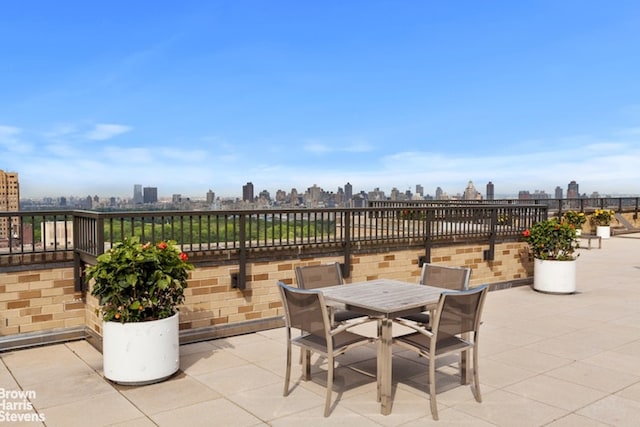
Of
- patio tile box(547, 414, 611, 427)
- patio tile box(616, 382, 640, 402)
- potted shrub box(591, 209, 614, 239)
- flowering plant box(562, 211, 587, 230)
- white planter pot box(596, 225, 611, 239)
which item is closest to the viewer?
patio tile box(547, 414, 611, 427)

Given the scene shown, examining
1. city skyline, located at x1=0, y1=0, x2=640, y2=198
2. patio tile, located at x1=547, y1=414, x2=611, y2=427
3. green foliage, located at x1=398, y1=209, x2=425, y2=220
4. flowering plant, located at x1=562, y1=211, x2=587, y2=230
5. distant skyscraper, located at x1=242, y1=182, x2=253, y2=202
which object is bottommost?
patio tile, located at x1=547, y1=414, x2=611, y2=427

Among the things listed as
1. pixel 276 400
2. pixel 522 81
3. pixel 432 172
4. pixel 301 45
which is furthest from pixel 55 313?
pixel 432 172

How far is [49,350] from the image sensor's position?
5203 mm

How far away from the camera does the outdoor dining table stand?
363 centimetres

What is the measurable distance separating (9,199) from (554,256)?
845 centimetres

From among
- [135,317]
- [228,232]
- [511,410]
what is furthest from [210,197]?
[511,410]

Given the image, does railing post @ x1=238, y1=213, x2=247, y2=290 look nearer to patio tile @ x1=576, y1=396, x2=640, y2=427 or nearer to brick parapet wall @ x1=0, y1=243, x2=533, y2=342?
brick parapet wall @ x1=0, y1=243, x2=533, y2=342

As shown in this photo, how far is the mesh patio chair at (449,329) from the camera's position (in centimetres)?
348

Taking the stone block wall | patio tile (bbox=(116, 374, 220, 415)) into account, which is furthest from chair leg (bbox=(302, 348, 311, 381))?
the stone block wall

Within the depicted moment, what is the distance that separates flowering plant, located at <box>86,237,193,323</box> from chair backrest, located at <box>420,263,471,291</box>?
250 cm

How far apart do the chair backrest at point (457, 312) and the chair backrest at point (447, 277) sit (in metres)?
1.03

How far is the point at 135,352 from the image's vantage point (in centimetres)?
409

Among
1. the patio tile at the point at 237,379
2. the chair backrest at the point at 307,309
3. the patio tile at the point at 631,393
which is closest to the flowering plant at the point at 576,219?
the patio tile at the point at 631,393

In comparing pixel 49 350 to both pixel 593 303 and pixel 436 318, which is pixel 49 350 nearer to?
pixel 436 318
